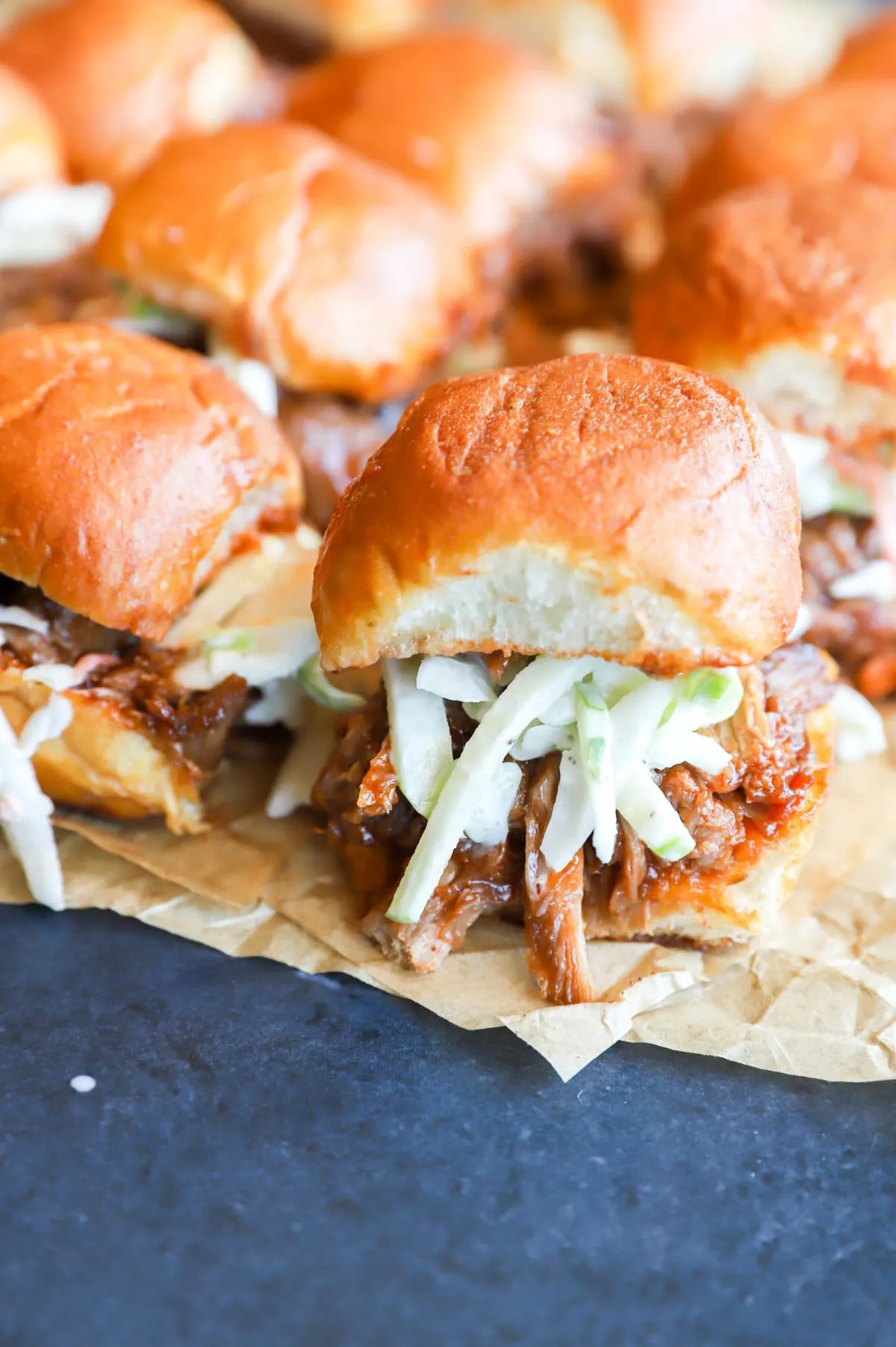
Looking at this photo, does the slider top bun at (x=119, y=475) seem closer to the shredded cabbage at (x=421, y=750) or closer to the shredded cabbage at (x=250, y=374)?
the shredded cabbage at (x=250, y=374)

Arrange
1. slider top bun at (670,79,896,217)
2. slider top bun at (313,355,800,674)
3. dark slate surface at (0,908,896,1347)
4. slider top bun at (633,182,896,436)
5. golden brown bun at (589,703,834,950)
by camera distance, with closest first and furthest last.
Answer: dark slate surface at (0,908,896,1347), slider top bun at (313,355,800,674), golden brown bun at (589,703,834,950), slider top bun at (633,182,896,436), slider top bun at (670,79,896,217)

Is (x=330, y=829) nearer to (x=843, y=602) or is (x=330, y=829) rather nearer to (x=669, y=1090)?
(x=669, y=1090)

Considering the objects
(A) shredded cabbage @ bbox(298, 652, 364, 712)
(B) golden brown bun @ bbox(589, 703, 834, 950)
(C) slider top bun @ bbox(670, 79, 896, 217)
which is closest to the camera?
(B) golden brown bun @ bbox(589, 703, 834, 950)

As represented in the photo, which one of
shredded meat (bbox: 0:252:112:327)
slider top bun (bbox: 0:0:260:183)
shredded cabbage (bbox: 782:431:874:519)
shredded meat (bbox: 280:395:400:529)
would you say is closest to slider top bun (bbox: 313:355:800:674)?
shredded cabbage (bbox: 782:431:874:519)

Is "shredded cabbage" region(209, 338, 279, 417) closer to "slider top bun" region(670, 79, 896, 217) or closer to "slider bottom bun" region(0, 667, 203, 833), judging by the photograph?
"slider bottom bun" region(0, 667, 203, 833)

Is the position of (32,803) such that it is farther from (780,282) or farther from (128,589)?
(780,282)

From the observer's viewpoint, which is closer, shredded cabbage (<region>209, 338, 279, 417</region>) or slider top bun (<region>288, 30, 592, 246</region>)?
shredded cabbage (<region>209, 338, 279, 417</region>)

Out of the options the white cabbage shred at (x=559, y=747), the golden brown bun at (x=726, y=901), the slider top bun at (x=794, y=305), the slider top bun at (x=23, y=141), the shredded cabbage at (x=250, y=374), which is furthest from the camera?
the slider top bun at (x=23, y=141)

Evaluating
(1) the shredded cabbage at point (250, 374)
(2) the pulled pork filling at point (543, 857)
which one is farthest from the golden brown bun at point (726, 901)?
(1) the shredded cabbage at point (250, 374)
